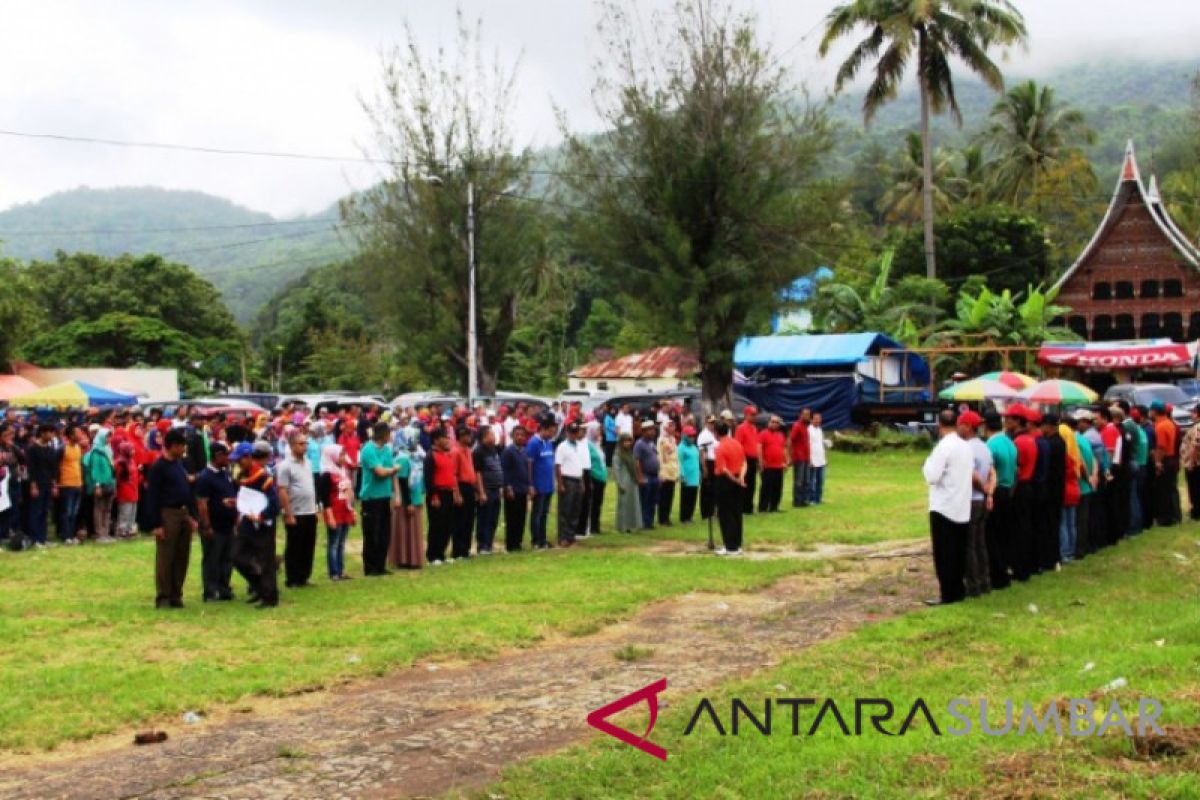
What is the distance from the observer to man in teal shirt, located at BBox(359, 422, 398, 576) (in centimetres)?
1473

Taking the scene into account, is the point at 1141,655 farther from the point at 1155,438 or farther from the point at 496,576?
the point at 1155,438

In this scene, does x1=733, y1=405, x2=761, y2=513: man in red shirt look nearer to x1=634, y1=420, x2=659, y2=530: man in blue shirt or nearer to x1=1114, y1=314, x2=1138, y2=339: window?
x1=634, y1=420, x2=659, y2=530: man in blue shirt

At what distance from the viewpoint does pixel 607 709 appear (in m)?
8.58

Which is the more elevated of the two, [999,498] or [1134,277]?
[1134,277]

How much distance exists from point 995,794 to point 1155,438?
Result: 1382 centimetres

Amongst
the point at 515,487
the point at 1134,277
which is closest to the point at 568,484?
the point at 515,487

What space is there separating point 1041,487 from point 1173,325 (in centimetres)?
4014

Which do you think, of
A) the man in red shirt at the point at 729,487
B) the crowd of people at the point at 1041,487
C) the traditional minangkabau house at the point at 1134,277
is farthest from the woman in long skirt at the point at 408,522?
the traditional minangkabau house at the point at 1134,277

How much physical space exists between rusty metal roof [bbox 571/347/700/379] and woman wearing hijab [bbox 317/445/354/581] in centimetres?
4263

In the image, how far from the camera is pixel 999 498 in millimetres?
13141

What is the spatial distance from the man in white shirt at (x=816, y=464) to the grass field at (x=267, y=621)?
4.30 m

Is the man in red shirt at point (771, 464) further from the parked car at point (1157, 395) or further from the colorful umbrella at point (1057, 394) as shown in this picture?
the parked car at point (1157, 395)

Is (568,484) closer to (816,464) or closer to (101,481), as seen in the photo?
(816,464)

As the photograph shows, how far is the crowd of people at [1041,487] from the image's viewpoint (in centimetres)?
1220
